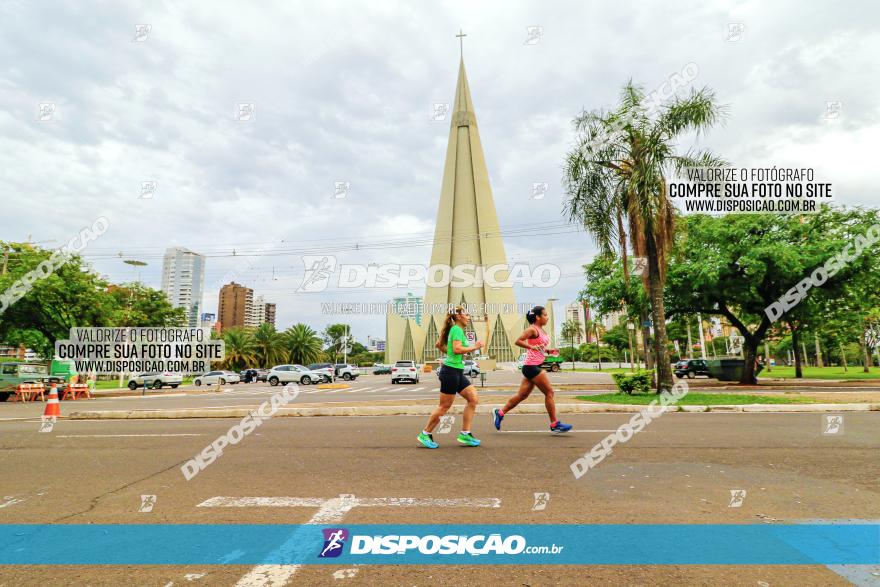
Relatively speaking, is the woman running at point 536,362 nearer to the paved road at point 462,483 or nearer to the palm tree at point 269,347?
the paved road at point 462,483

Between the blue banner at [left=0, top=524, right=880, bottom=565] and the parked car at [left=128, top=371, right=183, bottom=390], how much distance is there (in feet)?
112

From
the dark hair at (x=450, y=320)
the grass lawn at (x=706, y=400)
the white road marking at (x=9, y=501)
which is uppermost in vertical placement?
the dark hair at (x=450, y=320)

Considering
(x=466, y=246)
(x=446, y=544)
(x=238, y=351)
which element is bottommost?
(x=446, y=544)

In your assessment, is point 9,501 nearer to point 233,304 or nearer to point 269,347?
point 269,347

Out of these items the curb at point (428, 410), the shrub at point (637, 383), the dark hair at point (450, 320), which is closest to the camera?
the dark hair at point (450, 320)

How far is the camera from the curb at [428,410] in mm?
10281

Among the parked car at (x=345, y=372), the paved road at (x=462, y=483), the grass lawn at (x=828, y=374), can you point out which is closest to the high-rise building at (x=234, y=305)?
the parked car at (x=345, y=372)

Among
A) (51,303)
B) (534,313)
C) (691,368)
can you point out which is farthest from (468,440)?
A: (691,368)

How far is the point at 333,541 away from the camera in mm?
3053

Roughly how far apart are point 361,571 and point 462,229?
8799cm

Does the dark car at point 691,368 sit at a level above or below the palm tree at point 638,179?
below

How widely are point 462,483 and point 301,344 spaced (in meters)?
65.5

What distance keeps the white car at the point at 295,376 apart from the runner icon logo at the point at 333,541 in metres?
32.9

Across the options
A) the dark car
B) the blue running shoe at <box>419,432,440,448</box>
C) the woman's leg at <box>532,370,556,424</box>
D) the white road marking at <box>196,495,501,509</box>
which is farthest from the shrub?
the dark car
